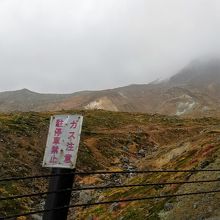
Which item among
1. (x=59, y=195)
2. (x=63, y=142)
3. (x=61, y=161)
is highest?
(x=63, y=142)

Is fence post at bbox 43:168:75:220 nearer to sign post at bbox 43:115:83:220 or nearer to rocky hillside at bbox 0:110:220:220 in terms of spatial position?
sign post at bbox 43:115:83:220

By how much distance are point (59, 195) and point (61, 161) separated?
2.13 feet

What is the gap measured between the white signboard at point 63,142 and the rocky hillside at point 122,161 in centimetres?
1160

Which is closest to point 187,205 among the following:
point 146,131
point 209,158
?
point 209,158

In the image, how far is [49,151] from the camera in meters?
9.02

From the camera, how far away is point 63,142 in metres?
8.94

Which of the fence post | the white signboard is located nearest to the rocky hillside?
the fence post

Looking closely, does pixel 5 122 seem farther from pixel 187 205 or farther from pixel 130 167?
pixel 187 205

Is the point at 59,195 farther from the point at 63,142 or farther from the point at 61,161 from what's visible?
the point at 63,142

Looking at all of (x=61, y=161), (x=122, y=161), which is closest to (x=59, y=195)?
(x=61, y=161)

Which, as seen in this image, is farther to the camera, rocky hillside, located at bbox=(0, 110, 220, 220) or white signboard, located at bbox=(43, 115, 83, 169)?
rocky hillside, located at bbox=(0, 110, 220, 220)

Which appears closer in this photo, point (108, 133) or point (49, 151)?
point (49, 151)

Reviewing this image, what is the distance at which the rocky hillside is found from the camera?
2258 cm

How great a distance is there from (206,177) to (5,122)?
3808 centimetres
